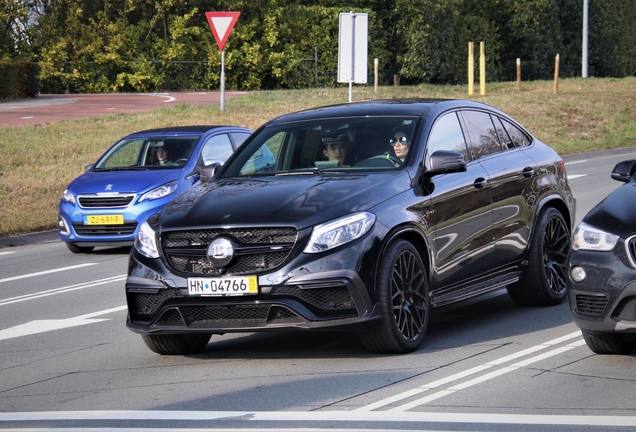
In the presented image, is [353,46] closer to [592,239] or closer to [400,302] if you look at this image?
[400,302]

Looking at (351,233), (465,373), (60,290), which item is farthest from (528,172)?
(60,290)

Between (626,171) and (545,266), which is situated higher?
(626,171)

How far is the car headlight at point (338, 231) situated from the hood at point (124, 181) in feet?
26.1

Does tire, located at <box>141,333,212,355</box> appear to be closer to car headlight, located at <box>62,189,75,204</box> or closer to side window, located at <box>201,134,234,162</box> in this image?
car headlight, located at <box>62,189,75,204</box>

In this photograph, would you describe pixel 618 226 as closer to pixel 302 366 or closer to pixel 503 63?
pixel 302 366

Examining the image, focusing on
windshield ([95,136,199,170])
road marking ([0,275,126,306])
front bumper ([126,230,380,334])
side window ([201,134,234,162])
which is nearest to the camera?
front bumper ([126,230,380,334])

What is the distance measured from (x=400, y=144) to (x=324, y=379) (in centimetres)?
211

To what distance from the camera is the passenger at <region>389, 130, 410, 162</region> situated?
8.16m

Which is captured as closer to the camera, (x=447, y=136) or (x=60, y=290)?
(x=447, y=136)

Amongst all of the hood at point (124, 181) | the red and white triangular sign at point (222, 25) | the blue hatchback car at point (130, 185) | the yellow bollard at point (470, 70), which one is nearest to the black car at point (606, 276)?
the blue hatchback car at point (130, 185)

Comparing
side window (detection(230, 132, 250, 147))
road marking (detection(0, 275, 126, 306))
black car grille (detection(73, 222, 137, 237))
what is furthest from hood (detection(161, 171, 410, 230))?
side window (detection(230, 132, 250, 147))

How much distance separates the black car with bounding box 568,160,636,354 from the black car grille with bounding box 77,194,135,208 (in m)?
8.59

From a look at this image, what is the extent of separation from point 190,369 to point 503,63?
6140 centimetres

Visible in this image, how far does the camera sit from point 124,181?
590 inches
